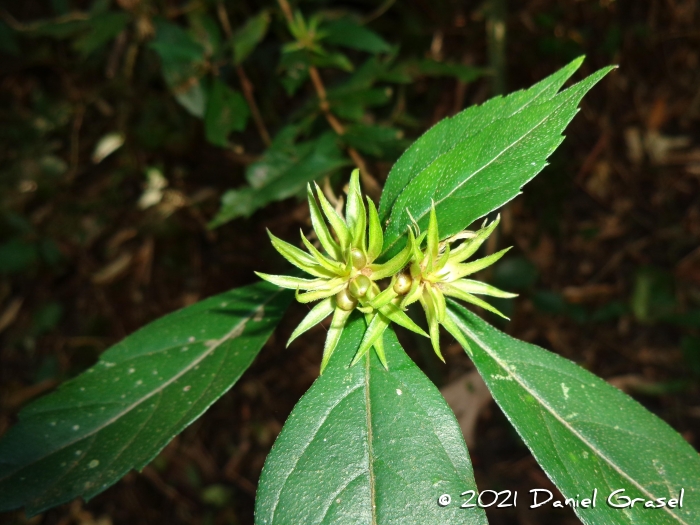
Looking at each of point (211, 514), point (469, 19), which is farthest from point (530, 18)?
point (211, 514)

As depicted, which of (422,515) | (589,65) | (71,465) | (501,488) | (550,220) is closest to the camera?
(422,515)

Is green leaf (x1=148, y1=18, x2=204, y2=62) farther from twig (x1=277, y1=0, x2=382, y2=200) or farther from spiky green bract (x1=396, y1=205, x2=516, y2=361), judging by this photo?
spiky green bract (x1=396, y1=205, x2=516, y2=361)

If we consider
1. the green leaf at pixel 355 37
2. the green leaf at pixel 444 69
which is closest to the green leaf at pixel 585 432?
the green leaf at pixel 355 37

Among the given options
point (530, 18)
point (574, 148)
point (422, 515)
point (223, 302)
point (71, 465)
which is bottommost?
point (422, 515)

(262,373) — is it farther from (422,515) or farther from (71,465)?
(422,515)

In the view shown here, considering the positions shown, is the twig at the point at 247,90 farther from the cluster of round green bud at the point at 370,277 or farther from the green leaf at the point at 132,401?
the cluster of round green bud at the point at 370,277

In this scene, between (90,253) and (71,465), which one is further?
(90,253)

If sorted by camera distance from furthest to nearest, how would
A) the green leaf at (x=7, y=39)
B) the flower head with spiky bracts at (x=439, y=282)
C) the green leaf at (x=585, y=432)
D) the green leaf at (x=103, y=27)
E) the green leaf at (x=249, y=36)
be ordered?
the green leaf at (x=7, y=39), the green leaf at (x=103, y=27), the green leaf at (x=249, y=36), the green leaf at (x=585, y=432), the flower head with spiky bracts at (x=439, y=282)

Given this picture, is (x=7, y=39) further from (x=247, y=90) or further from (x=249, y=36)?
(x=249, y=36)
